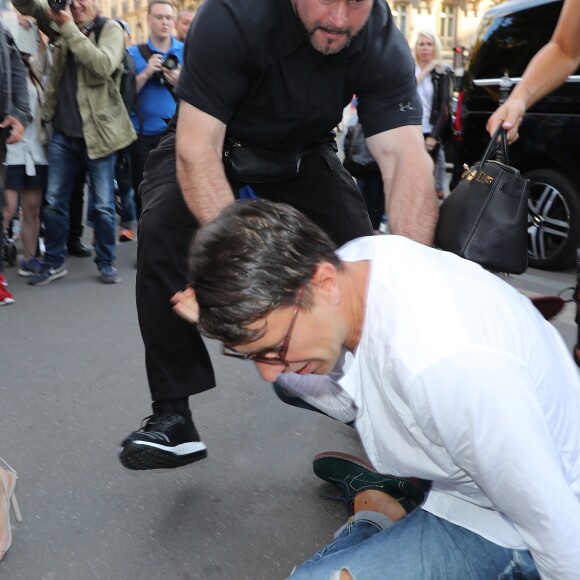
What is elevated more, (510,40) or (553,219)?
(510,40)

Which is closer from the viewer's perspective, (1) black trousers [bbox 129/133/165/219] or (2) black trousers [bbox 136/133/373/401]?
(2) black trousers [bbox 136/133/373/401]

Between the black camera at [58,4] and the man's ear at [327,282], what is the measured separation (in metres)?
4.24

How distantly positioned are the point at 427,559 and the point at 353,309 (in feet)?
1.95

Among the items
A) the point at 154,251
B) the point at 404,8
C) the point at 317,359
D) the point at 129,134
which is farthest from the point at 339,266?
the point at 404,8

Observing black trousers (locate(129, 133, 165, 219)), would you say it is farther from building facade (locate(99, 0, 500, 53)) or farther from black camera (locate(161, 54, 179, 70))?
building facade (locate(99, 0, 500, 53))

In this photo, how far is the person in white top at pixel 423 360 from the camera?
4.55ft

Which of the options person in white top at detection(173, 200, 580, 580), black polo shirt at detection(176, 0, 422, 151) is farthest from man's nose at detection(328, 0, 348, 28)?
person in white top at detection(173, 200, 580, 580)

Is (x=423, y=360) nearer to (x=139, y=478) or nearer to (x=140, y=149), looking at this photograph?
(x=139, y=478)

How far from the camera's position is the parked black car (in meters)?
5.78

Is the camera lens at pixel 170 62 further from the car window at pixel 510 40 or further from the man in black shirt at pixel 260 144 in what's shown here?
the man in black shirt at pixel 260 144

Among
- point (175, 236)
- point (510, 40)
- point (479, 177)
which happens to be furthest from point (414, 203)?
point (510, 40)

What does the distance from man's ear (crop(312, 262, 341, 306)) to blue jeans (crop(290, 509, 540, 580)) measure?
0.60 m

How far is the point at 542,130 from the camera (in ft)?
19.5

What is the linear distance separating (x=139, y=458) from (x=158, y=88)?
4286mm
